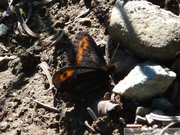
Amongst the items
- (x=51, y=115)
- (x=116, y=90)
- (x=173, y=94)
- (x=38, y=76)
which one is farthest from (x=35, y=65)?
(x=173, y=94)

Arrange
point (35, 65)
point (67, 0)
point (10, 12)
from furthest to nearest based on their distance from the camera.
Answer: point (10, 12) → point (67, 0) → point (35, 65)

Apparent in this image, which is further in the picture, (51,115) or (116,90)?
(51,115)

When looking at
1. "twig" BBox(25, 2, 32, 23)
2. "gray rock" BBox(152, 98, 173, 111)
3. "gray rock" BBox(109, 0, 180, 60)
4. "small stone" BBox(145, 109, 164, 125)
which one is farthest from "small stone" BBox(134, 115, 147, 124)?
"twig" BBox(25, 2, 32, 23)

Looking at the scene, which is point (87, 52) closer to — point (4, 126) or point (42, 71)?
point (42, 71)

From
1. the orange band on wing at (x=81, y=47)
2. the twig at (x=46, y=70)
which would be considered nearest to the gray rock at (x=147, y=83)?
the orange band on wing at (x=81, y=47)

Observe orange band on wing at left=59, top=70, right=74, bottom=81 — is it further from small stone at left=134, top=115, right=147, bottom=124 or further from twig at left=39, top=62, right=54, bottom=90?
small stone at left=134, top=115, right=147, bottom=124

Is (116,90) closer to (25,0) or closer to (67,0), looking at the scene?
(67,0)

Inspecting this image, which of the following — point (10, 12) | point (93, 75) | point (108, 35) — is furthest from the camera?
point (10, 12)

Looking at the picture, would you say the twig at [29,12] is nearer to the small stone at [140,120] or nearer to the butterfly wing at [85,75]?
the butterfly wing at [85,75]
